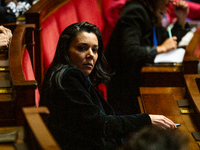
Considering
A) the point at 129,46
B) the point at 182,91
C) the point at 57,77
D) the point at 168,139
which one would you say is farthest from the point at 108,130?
the point at 129,46

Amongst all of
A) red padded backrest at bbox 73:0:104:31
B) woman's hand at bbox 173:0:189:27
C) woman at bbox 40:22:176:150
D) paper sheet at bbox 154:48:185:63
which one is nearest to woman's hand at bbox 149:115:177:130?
woman at bbox 40:22:176:150

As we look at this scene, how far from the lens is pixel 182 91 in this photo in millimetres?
1534

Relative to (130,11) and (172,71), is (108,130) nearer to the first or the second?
(172,71)

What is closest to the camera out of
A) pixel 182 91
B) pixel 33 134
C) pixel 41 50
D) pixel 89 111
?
pixel 33 134

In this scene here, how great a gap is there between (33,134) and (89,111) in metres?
0.36

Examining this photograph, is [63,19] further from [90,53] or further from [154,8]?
[90,53]

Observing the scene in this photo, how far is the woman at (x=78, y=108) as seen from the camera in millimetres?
987

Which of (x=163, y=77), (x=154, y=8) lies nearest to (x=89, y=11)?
(x=154, y=8)

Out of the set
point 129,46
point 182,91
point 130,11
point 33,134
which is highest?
point 130,11

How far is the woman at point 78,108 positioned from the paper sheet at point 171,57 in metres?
0.76

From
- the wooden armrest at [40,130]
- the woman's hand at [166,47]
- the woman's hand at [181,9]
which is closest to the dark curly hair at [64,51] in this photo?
the wooden armrest at [40,130]

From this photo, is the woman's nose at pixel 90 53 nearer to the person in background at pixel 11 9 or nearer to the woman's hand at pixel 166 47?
A: the woman's hand at pixel 166 47

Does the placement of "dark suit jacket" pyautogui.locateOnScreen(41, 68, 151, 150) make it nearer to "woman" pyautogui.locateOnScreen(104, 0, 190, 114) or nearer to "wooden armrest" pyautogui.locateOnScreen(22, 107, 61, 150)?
"wooden armrest" pyautogui.locateOnScreen(22, 107, 61, 150)

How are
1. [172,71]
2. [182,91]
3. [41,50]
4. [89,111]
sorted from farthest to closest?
1. [41,50]
2. [172,71]
3. [182,91]
4. [89,111]
